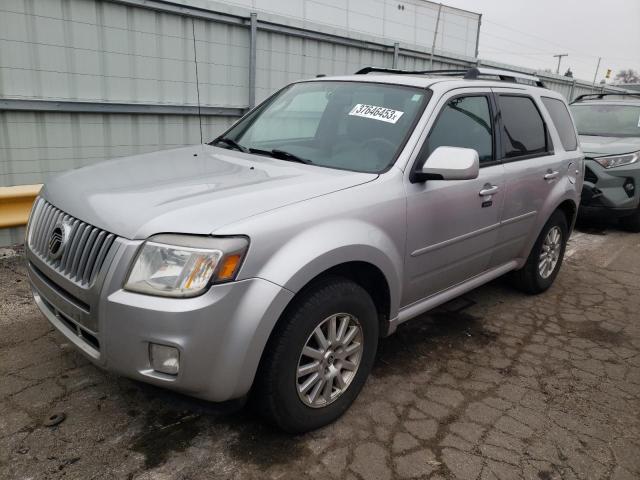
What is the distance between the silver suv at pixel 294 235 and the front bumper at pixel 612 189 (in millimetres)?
3400

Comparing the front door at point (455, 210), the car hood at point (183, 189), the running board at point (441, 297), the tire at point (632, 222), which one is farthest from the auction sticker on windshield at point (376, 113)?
the tire at point (632, 222)

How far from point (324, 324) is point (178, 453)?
889mm

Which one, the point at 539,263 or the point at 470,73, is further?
the point at 539,263

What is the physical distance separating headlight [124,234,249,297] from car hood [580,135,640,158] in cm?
631

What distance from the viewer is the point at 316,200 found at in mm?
2479

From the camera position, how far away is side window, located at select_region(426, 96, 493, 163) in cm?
320

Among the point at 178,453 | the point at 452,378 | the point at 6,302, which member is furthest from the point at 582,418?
the point at 6,302

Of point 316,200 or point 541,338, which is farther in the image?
point 541,338

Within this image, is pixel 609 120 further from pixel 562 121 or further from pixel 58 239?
pixel 58 239

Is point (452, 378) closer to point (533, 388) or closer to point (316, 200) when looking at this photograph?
point (533, 388)

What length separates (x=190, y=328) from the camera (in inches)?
81.3

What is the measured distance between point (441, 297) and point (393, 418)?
36.6 inches

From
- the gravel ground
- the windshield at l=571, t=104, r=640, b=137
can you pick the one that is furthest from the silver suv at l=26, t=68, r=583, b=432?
the windshield at l=571, t=104, r=640, b=137

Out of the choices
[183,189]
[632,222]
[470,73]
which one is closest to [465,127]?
[470,73]
